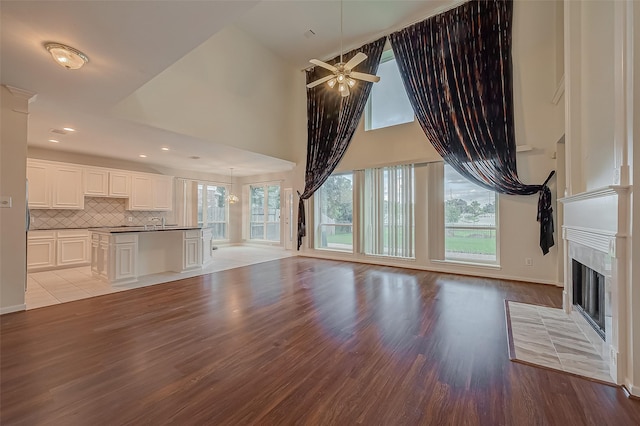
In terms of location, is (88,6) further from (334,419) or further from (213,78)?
(213,78)

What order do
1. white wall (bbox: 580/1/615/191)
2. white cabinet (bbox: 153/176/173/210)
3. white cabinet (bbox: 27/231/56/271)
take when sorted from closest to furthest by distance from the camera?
white wall (bbox: 580/1/615/191) < white cabinet (bbox: 27/231/56/271) < white cabinet (bbox: 153/176/173/210)

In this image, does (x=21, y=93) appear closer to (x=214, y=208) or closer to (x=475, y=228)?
(x=214, y=208)

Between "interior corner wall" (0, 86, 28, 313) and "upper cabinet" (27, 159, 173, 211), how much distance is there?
3062 millimetres

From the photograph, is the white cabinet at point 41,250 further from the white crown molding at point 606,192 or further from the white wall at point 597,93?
the white wall at point 597,93

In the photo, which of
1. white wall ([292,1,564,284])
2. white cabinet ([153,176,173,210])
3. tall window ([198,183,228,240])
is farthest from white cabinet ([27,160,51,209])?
white wall ([292,1,564,284])

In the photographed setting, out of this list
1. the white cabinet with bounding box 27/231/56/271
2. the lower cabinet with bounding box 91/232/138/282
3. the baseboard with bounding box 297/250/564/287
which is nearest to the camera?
the lower cabinet with bounding box 91/232/138/282

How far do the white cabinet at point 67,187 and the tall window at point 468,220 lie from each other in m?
8.34

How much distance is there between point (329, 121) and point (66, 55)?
546 cm

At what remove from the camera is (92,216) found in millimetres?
6582

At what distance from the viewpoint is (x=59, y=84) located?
3100 millimetres

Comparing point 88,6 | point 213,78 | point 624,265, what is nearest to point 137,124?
point 213,78

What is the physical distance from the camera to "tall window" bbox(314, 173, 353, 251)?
7.17 meters

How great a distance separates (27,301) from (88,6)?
3947 millimetres

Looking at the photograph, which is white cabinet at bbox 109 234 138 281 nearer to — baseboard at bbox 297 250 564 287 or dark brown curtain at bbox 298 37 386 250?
dark brown curtain at bbox 298 37 386 250
